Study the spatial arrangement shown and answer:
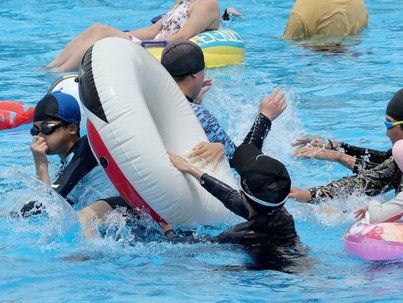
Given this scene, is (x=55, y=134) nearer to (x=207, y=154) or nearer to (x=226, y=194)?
(x=207, y=154)

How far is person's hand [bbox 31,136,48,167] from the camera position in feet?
18.0

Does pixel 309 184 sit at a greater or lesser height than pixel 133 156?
lesser

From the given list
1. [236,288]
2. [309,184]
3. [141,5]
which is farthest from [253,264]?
[141,5]

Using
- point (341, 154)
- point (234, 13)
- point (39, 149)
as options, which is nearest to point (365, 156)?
point (341, 154)

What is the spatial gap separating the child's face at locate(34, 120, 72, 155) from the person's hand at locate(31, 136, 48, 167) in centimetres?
5

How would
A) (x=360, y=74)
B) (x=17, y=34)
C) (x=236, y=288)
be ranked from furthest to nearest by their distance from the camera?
(x=17, y=34) < (x=360, y=74) < (x=236, y=288)

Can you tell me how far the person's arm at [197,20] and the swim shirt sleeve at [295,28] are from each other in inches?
57.3

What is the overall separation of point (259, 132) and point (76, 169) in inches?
44.9

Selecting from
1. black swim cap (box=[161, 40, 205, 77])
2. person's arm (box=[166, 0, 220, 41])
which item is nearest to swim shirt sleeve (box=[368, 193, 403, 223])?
black swim cap (box=[161, 40, 205, 77])

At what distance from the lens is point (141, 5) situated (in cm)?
1418

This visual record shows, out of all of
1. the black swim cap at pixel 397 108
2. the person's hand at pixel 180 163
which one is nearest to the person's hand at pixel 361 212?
the black swim cap at pixel 397 108

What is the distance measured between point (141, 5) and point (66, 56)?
441cm

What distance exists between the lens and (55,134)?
219 inches

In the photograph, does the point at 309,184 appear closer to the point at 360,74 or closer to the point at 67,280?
the point at 67,280
